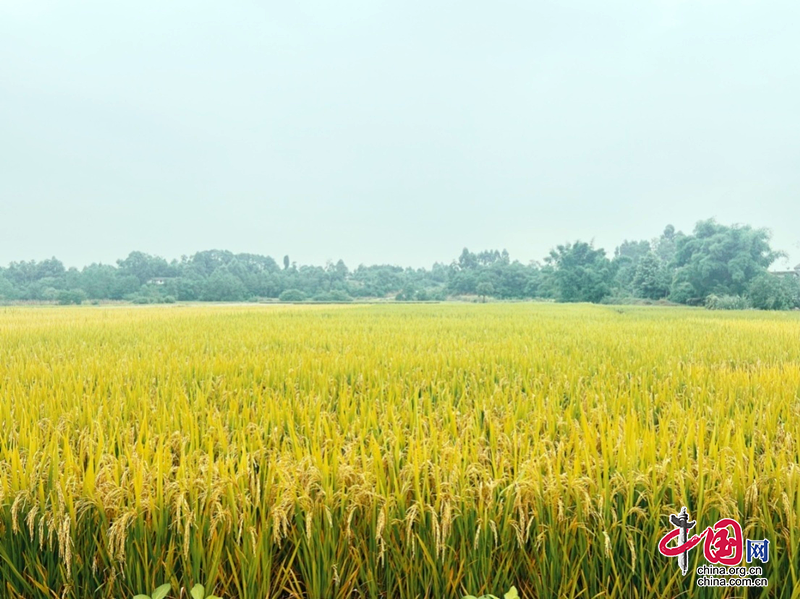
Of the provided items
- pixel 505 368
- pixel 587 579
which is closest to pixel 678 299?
pixel 505 368

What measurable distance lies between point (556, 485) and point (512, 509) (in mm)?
168

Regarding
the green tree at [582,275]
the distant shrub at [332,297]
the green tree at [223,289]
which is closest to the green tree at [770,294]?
the green tree at [582,275]

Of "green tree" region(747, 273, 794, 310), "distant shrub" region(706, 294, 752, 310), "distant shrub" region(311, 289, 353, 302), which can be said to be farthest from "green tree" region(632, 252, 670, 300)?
"distant shrub" region(311, 289, 353, 302)

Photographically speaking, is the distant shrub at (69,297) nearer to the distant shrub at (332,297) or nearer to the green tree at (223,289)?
the green tree at (223,289)

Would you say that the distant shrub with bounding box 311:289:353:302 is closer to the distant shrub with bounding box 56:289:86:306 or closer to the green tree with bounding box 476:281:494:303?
the green tree with bounding box 476:281:494:303

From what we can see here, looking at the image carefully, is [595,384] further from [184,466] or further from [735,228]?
[735,228]

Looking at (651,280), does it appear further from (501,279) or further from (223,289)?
(223,289)

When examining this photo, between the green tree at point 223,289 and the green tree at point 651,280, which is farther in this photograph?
the green tree at point 223,289

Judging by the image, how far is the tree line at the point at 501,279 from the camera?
113 feet

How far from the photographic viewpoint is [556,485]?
4.32ft

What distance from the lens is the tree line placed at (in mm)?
34406

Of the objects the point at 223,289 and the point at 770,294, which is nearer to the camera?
the point at 770,294

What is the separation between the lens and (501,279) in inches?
2482

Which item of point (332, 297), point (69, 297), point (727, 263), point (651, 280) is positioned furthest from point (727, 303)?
point (69, 297)
